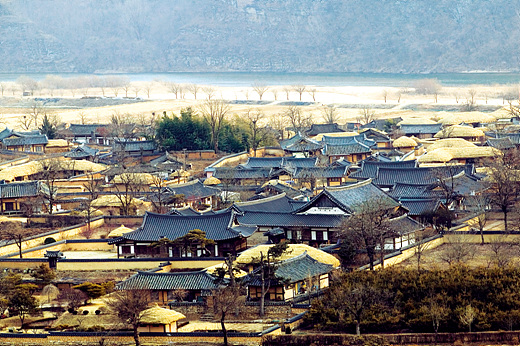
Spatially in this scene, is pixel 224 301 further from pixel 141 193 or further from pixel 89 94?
pixel 89 94

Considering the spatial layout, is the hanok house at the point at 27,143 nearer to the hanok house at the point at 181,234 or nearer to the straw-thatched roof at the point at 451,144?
the straw-thatched roof at the point at 451,144

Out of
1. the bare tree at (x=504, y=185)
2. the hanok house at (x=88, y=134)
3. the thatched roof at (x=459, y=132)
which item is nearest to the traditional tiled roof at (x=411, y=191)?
the bare tree at (x=504, y=185)

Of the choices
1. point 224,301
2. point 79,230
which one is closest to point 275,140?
point 79,230

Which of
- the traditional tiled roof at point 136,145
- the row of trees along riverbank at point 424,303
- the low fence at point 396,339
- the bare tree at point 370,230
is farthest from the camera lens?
the traditional tiled roof at point 136,145

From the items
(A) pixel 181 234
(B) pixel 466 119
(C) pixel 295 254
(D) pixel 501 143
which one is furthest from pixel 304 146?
(C) pixel 295 254

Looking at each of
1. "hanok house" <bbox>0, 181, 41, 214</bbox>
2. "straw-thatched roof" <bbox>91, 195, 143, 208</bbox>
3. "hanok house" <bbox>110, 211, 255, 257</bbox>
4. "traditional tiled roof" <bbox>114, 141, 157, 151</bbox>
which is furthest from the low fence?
"traditional tiled roof" <bbox>114, 141, 157, 151</bbox>

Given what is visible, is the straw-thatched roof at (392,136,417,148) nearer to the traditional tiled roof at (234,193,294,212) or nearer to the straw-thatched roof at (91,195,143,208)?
the straw-thatched roof at (91,195,143,208)

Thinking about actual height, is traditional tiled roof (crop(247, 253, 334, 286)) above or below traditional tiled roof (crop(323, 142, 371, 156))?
below
